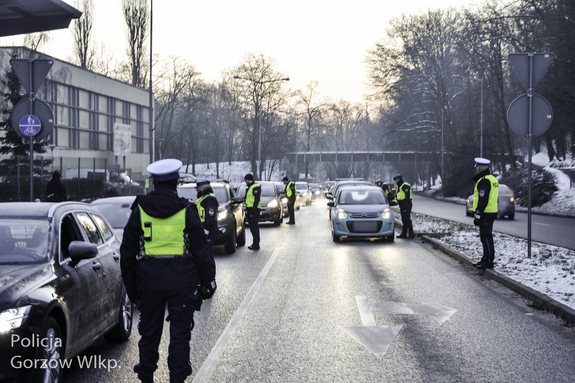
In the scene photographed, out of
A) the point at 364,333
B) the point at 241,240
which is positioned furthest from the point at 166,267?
the point at 241,240

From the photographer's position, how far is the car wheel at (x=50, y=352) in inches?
160

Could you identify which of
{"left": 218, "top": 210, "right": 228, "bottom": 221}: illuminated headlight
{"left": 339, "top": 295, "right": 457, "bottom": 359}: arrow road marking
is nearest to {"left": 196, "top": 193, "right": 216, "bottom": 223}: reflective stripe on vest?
{"left": 339, "top": 295, "right": 457, "bottom": 359}: arrow road marking

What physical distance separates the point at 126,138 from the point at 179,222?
33018mm

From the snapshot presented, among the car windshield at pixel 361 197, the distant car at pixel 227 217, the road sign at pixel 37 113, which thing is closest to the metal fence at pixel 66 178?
the distant car at pixel 227 217

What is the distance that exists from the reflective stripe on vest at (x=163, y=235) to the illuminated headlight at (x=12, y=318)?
0.85 m

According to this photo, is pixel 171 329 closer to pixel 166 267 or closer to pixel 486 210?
pixel 166 267

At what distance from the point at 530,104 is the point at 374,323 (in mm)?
6460

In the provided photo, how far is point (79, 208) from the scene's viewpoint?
595cm

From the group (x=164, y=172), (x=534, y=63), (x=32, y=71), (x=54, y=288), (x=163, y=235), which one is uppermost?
(x=534, y=63)

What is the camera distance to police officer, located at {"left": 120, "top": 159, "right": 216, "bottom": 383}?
4309mm

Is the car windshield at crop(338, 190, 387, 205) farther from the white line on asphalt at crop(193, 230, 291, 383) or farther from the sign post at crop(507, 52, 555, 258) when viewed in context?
the white line on asphalt at crop(193, 230, 291, 383)

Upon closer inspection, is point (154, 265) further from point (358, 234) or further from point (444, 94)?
point (444, 94)

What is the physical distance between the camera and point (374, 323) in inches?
274

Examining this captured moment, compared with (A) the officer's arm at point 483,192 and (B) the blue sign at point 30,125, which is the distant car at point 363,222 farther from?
(B) the blue sign at point 30,125
